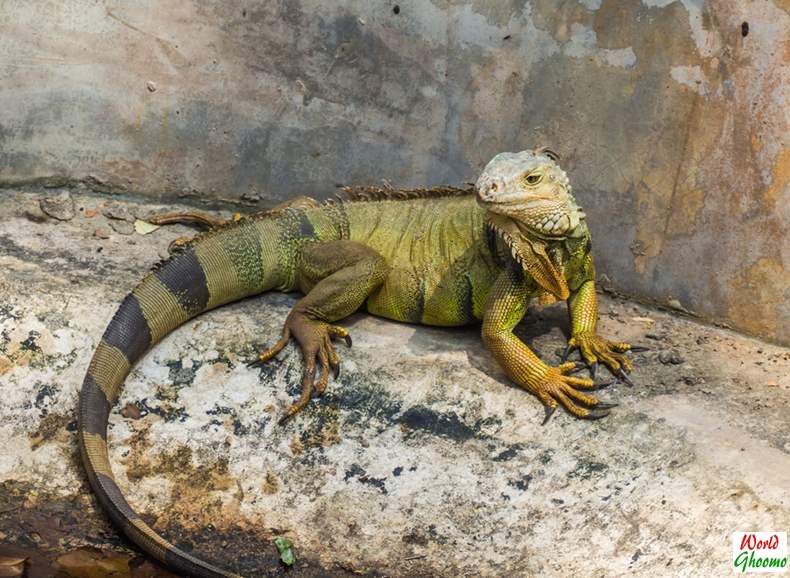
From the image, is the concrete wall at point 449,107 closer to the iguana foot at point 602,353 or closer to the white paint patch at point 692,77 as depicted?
the white paint patch at point 692,77

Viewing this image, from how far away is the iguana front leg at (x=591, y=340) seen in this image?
4.16m

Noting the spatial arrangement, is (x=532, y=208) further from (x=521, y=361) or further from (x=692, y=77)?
(x=692, y=77)

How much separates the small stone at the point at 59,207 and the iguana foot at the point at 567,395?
2.23 m

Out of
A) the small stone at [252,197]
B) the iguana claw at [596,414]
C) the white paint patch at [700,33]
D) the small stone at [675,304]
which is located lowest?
the iguana claw at [596,414]

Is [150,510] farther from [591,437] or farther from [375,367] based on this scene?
[591,437]

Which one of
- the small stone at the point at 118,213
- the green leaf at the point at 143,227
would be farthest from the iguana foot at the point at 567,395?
the small stone at the point at 118,213

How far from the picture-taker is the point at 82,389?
388cm

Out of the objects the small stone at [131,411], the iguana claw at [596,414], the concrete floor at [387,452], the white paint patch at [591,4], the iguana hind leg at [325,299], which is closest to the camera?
the concrete floor at [387,452]

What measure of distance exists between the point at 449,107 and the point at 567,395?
57.1 inches

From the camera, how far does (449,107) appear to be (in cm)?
479

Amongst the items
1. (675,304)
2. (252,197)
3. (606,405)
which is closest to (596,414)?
(606,405)

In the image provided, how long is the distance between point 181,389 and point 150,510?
1.66 ft

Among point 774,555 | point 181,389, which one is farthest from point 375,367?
point 774,555

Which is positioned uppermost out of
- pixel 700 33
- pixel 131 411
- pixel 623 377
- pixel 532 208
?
pixel 700 33
